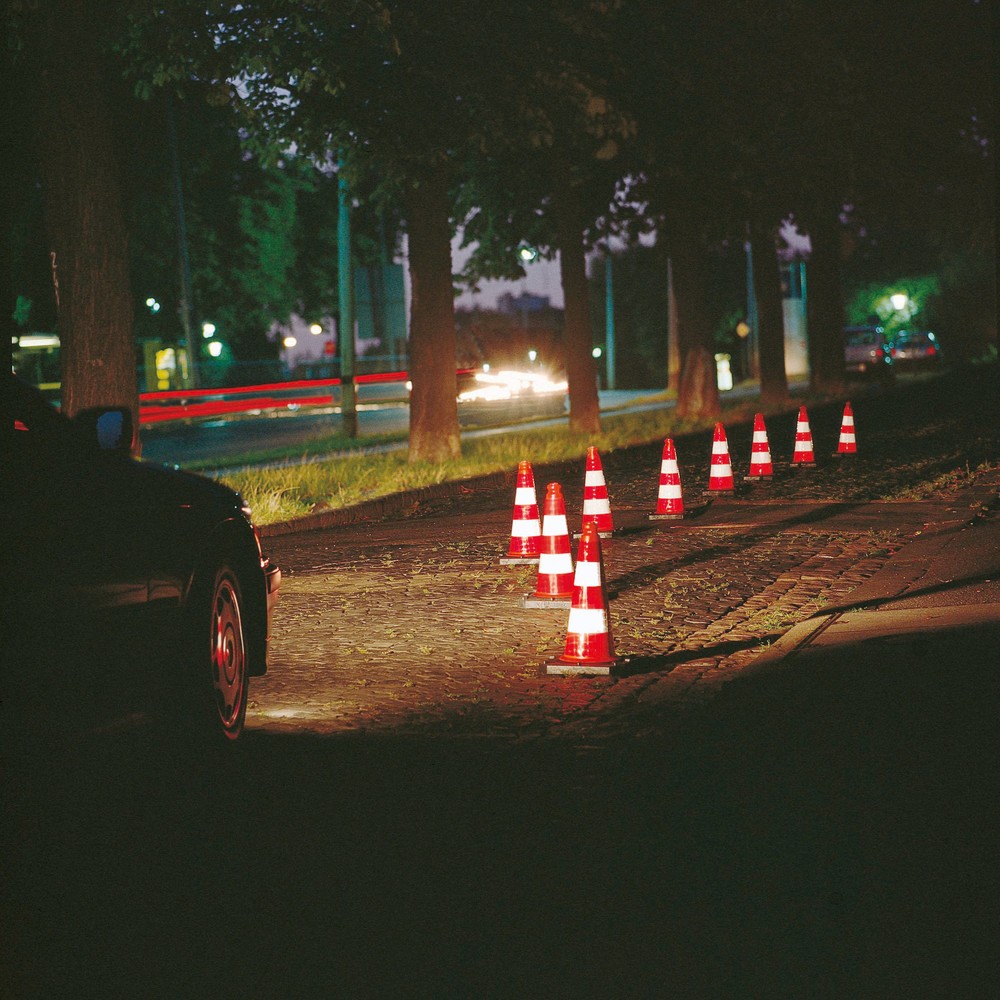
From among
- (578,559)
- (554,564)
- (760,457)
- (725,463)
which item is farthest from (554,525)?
(760,457)

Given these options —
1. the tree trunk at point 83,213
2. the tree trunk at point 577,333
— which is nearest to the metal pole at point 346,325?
the tree trunk at point 577,333

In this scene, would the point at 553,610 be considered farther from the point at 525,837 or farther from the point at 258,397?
the point at 258,397

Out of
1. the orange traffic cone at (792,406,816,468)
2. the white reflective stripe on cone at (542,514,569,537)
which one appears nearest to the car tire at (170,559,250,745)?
the white reflective stripe on cone at (542,514,569,537)

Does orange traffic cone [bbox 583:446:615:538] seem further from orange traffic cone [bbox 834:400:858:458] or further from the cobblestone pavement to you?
orange traffic cone [bbox 834:400:858:458]

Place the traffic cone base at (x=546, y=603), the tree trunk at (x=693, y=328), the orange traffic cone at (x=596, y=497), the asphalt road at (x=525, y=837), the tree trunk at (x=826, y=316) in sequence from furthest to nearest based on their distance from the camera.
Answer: the tree trunk at (x=826, y=316) < the tree trunk at (x=693, y=328) < the orange traffic cone at (x=596, y=497) < the traffic cone base at (x=546, y=603) < the asphalt road at (x=525, y=837)

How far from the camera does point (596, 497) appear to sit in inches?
539

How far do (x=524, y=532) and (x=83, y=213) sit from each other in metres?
5.44

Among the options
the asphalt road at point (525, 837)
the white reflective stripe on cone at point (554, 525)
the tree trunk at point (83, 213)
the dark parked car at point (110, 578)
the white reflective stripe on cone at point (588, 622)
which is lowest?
the asphalt road at point (525, 837)

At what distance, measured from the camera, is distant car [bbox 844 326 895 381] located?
53.5 meters

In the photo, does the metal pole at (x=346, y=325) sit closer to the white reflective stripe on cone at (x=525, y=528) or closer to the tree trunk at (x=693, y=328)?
the tree trunk at (x=693, y=328)

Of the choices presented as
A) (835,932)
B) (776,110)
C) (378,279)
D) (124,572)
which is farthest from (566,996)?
(378,279)

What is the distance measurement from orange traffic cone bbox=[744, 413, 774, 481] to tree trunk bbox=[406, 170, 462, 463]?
4782 mm

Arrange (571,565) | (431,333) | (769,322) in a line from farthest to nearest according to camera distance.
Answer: (769,322) < (431,333) < (571,565)

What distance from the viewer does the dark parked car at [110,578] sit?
4715 millimetres
